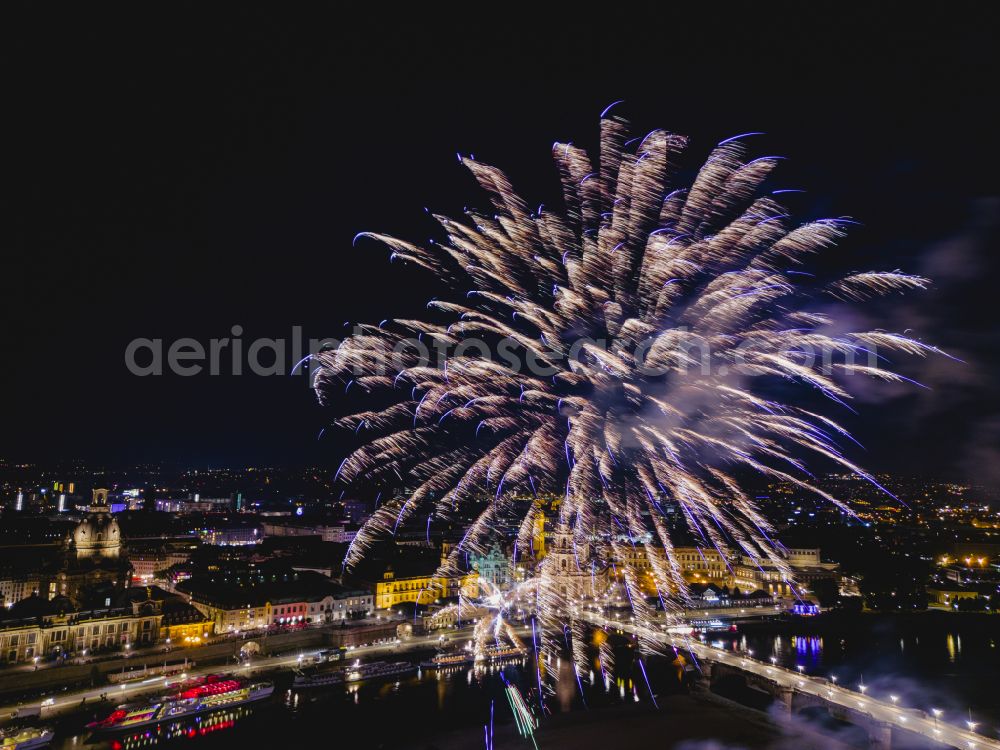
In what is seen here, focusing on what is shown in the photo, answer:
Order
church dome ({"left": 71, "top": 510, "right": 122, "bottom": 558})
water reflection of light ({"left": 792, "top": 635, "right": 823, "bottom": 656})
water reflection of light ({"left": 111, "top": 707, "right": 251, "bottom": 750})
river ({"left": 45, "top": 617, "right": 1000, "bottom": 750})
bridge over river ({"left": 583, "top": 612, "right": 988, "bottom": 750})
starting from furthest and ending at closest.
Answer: church dome ({"left": 71, "top": 510, "right": 122, "bottom": 558}), water reflection of light ({"left": 792, "top": 635, "right": 823, "bottom": 656}), river ({"left": 45, "top": 617, "right": 1000, "bottom": 750}), water reflection of light ({"left": 111, "top": 707, "right": 251, "bottom": 750}), bridge over river ({"left": 583, "top": 612, "right": 988, "bottom": 750})

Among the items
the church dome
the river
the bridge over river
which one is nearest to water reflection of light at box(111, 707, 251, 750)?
the river

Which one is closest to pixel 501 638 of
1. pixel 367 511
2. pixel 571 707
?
pixel 571 707

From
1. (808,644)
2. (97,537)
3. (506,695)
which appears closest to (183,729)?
(506,695)

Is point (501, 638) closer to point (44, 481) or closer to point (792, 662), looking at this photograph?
point (792, 662)

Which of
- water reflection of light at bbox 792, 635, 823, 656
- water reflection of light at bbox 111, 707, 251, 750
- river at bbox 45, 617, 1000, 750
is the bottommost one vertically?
water reflection of light at bbox 792, 635, 823, 656

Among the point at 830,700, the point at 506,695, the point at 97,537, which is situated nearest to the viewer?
the point at 830,700

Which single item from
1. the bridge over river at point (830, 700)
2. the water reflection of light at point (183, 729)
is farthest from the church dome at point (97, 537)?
the bridge over river at point (830, 700)

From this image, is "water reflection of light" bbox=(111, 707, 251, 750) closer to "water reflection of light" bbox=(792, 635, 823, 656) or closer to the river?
the river

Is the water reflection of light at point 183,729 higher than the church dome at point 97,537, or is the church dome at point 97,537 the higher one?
the church dome at point 97,537

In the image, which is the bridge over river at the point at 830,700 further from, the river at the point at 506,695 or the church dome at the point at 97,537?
the church dome at the point at 97,537

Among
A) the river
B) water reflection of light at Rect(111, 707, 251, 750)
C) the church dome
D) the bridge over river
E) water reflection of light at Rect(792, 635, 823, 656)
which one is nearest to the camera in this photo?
the bridge over river

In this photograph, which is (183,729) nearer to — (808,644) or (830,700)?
(830,700)

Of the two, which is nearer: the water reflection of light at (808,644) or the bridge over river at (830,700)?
the bridge over river at (830,700)
